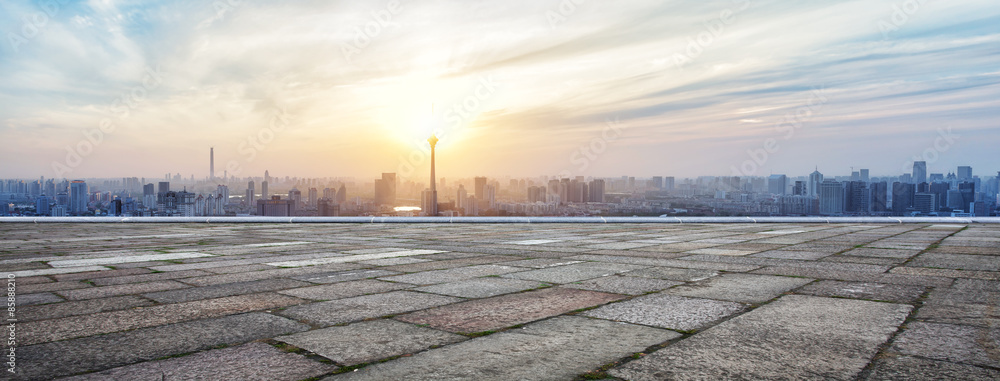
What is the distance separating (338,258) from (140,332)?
13.0ft

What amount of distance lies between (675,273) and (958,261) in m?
3.75

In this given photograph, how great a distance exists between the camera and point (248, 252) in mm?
8180

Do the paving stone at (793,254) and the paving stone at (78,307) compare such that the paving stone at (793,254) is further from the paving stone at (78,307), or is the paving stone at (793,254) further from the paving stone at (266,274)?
the paving stone at (78,307)

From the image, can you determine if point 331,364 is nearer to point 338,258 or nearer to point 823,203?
point 338,258

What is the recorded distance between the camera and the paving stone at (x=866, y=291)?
452 centimetres

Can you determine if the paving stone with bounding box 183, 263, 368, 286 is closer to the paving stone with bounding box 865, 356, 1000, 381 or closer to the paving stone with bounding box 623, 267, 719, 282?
the paving stone with bounding box 623, 267, 719, 282

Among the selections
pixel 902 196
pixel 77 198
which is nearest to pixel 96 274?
pixel 77 198

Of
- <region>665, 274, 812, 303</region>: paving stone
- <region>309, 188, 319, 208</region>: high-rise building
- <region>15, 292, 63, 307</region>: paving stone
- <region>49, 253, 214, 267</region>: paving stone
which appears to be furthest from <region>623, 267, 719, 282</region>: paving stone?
<region>309, 188, 319, 208</region>: high-rise building

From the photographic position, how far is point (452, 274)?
5867 mm

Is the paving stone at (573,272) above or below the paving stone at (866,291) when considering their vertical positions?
below

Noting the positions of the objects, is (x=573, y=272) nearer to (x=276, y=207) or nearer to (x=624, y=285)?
(x=624, y=285)

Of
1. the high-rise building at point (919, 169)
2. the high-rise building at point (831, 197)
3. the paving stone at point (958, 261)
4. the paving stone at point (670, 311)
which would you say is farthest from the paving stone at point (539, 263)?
the high-rise building at point (919, 169)

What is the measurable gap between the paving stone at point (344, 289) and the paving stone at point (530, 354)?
1793 mm

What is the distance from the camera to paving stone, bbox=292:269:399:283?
5.48m
